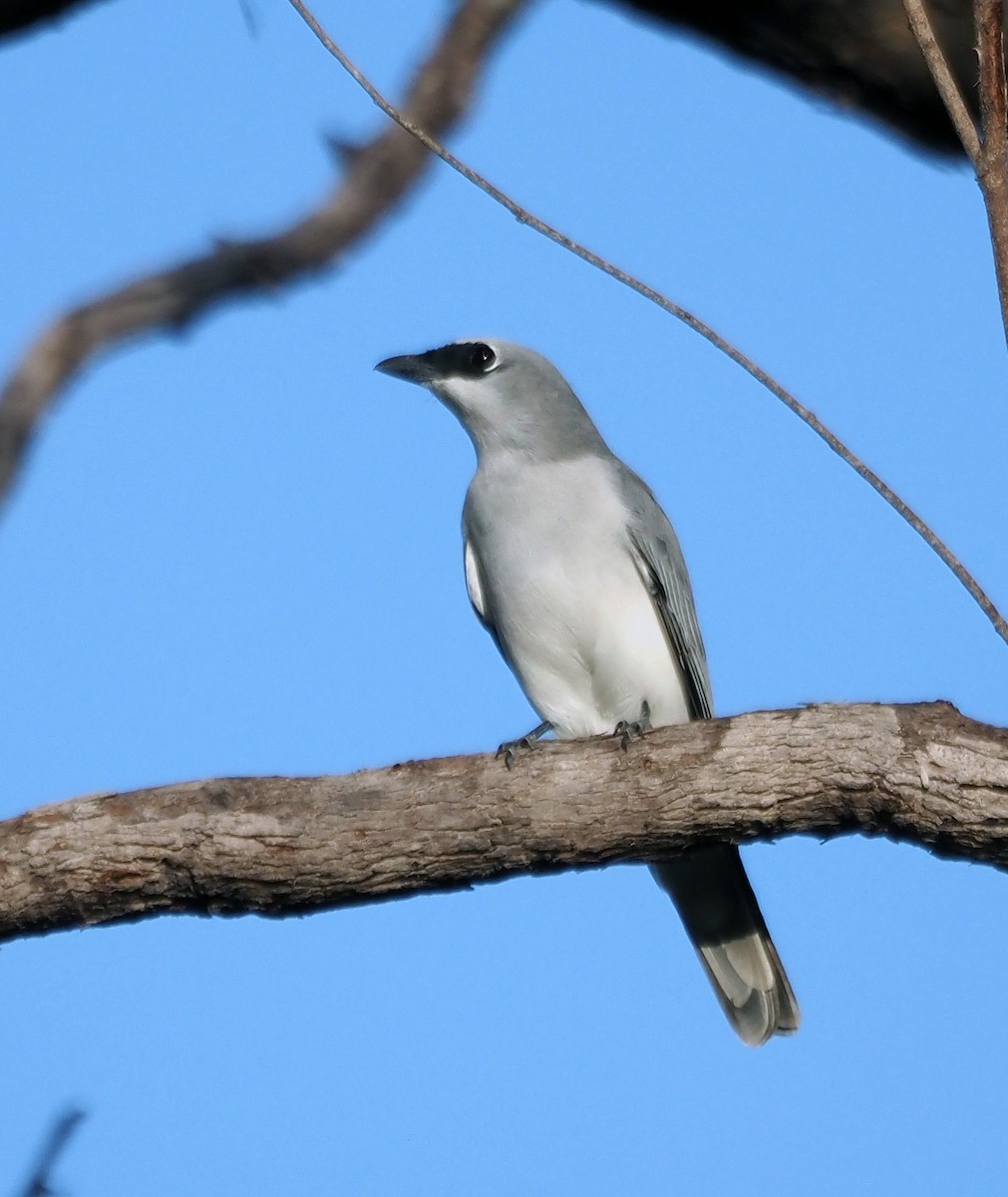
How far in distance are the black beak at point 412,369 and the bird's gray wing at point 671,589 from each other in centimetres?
95

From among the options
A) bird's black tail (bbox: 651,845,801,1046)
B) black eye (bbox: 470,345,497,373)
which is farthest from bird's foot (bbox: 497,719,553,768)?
black eye (bbox: 470,345,497,373)

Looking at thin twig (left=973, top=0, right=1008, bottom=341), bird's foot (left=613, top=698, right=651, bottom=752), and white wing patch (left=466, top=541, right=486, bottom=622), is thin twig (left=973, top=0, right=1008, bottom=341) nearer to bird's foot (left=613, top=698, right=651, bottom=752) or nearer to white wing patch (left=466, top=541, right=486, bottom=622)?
bird's foot (left=613, top=698, right=651, bottom=752)

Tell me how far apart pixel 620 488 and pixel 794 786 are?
79.6 inches

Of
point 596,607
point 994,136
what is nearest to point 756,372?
point 994,136

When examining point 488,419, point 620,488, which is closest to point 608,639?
point 620,488

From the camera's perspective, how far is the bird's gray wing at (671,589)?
6098mm

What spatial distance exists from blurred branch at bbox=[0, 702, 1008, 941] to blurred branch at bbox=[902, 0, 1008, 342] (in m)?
1.47

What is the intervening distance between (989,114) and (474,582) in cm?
345

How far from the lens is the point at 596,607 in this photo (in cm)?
599

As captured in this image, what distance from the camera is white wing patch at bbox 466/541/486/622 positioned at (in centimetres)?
653

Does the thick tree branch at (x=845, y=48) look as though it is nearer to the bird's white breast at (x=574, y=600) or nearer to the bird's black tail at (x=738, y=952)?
the bird's white breast at (x=574, y=600)

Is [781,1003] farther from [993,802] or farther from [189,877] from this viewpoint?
[189,877]

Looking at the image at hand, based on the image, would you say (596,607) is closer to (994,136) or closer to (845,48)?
(845,48)

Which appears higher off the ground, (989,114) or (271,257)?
(271,257)
